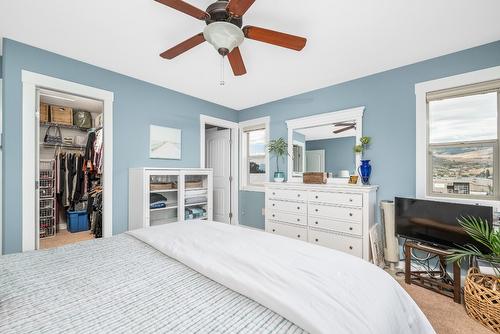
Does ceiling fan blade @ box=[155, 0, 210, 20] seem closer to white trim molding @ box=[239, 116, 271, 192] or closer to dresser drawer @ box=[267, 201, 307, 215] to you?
dresser drawer @ box=[267, 201, 307, 215]

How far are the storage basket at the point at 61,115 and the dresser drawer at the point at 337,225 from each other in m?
4.58

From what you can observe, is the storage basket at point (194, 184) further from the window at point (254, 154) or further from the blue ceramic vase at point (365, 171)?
the blue ceramic vase at point (365, 171)

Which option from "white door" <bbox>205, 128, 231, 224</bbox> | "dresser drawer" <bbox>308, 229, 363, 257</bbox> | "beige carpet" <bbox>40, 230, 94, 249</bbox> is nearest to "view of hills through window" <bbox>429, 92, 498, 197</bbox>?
"dresser drawer" <bbox>308, 229, 363, 257</bbox>

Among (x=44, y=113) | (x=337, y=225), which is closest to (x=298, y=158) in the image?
(x=337, y=225)

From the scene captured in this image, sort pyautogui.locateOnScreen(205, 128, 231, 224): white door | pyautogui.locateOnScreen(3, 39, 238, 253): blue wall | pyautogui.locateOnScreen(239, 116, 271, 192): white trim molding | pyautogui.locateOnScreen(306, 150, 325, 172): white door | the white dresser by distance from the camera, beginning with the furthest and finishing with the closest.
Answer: pyautogui.locateOnScreen(205, 128, 231, 224): white door < pyautogui.locateOnScreen(239, 116, 271, 192): white trim molding < pyautogui.locateOnScreen(306, 150, 325, 172): white door < the white dresser < pyautogui.locateOnScreen(3, 39, 238, 253): blue wall

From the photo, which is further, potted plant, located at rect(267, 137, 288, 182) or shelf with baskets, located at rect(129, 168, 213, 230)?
potted plant, located at rect(267, 137, 288, 182)

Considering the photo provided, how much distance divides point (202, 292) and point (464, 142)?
3081mm

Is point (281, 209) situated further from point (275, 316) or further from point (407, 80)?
point (275, 316)

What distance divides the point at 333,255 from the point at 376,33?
2.10 m

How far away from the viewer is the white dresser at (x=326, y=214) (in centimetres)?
263

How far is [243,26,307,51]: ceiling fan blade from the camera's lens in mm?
1642

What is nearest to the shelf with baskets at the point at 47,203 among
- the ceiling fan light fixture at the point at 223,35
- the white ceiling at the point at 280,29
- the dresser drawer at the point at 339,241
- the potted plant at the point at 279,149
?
the white ceiling at the point at 280,29

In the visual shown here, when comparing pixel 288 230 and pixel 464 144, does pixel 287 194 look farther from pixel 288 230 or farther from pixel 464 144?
pixel 464 144

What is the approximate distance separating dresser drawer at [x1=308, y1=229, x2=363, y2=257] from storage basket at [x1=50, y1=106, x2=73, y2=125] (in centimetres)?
463
